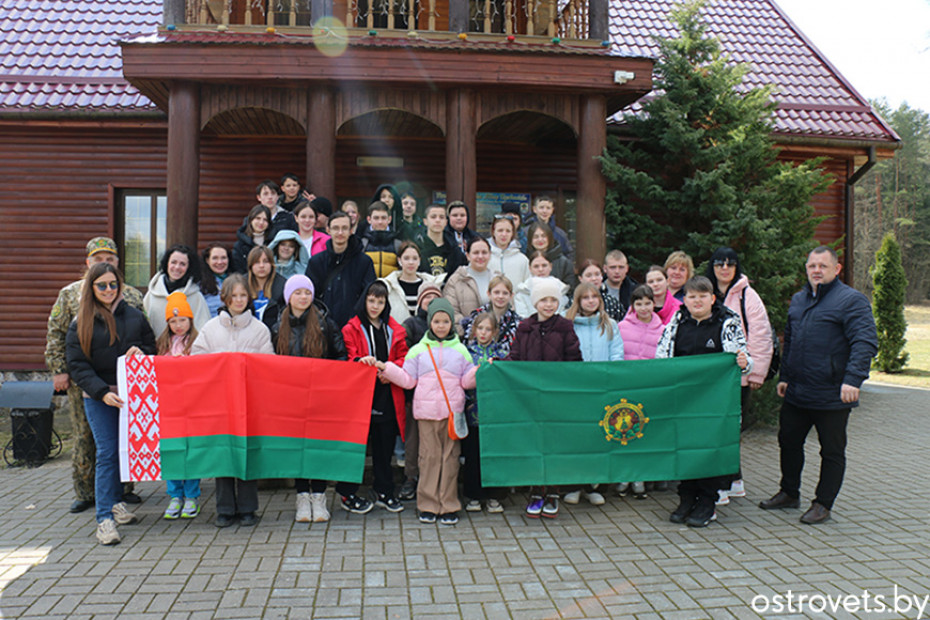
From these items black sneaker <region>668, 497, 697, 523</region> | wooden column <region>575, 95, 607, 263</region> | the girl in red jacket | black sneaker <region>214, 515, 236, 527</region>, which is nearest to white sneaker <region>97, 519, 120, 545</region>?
black sneaker <region>214, 515, 236, 527</region>

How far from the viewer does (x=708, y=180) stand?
306 inches

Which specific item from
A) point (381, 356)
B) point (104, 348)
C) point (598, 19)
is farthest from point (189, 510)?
point (598, 19)

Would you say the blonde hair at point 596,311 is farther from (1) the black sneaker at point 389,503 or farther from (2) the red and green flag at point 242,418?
(1) the black sneaker at point 389,503

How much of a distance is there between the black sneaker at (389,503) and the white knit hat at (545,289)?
1.94 m

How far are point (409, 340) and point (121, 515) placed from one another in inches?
98.4

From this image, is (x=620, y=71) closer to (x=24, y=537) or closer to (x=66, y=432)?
(x=24, y=537)

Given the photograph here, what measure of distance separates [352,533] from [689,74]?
748 centimetres

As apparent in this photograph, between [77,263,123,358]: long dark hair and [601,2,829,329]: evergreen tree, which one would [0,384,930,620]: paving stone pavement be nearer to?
[77,263,123,358]: long dark hair

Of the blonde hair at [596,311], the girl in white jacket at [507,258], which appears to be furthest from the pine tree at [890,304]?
the blonde hair at [596,311]

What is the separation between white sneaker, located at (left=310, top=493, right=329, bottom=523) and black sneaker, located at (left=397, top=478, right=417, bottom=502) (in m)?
0.64

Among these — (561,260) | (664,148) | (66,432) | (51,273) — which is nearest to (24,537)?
(66,432)

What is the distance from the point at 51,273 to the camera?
10.2m

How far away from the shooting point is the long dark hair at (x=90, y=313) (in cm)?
436

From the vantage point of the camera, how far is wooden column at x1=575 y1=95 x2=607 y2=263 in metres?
8.16
